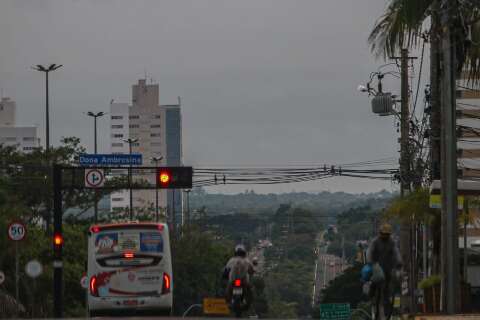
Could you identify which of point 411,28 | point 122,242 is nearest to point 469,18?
point 411,28

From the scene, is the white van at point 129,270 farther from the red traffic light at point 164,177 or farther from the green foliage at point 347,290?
the green foliage at point 347,290

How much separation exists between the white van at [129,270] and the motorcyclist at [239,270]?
853cm

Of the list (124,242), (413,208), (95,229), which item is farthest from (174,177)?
(124,242)

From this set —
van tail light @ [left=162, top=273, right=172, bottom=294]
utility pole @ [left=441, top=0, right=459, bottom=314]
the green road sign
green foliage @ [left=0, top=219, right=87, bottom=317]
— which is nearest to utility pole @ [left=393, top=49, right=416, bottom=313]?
the green road sign

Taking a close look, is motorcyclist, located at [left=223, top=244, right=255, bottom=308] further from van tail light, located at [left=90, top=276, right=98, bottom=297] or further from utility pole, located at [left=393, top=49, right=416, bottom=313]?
utility pole, located at [left=393, top=49, right=416, bottom=313]

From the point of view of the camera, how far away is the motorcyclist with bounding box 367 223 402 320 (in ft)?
74.3

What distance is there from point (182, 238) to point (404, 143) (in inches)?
2038

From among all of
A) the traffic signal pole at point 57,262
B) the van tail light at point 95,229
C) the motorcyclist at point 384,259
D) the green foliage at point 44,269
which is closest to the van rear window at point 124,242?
the van tail light at point 95,229

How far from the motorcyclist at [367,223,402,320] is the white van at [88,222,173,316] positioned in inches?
527

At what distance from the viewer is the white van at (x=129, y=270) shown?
3500 centimetres

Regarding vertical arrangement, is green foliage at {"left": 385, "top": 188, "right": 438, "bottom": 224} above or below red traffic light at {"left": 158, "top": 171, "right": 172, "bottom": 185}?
below

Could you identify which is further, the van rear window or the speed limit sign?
the speed limit sign

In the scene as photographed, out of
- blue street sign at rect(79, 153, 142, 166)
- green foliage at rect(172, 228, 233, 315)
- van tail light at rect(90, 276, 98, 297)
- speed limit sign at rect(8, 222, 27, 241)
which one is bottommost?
green foliage at rect(172, 228, 233, 315)

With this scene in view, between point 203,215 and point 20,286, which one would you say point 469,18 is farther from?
point 203,215
